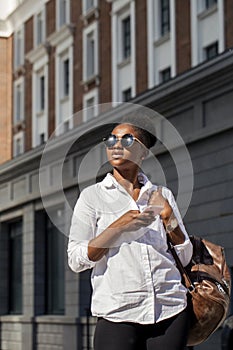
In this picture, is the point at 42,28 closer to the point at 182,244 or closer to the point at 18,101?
the point at 18,101

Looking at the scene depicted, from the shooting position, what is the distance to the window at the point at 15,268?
29.8m

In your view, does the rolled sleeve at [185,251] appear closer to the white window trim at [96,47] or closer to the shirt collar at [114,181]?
the shirt collar at [114,181]

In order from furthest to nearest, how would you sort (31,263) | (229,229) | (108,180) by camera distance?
(31,263)
(229,229)
(108,180)

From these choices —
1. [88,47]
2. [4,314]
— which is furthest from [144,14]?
[4,314]

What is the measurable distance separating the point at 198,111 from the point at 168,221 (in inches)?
603

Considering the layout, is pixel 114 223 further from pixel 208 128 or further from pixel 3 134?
pixel 3 134

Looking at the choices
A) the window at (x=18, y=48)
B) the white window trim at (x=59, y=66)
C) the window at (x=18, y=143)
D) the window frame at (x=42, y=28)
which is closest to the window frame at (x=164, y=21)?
the white window trim at (x=59, y=66)

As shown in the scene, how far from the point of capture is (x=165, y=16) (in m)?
27.8

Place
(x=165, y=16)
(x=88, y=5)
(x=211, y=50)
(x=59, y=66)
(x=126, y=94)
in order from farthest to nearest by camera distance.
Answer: (x=59, y=66) → (x=88, y=5) → (x=126, y=94) → (x=165, y=16) → (x=211, y=50)

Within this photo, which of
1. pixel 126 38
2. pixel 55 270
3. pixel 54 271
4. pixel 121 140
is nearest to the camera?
pixel 121 140

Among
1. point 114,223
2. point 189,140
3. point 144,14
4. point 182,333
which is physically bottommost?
point 182,333

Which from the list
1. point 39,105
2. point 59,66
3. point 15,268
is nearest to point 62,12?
point 59,66

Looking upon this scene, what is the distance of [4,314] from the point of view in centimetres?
3055

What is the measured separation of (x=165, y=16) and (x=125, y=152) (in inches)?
961
